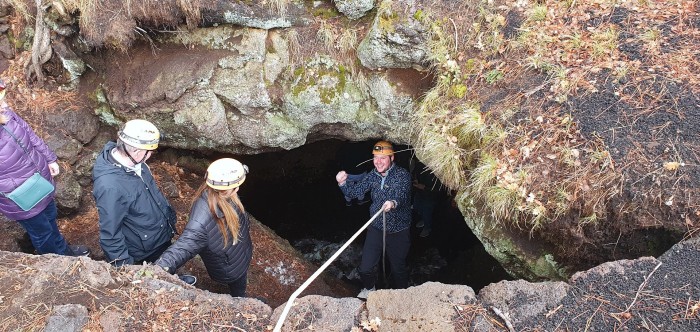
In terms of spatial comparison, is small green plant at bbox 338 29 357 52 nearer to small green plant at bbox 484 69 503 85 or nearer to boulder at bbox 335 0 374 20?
boulder at bbox 335 0 374 20

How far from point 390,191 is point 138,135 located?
2915 mm

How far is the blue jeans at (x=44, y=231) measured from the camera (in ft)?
16.1

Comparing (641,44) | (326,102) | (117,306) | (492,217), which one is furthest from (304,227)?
(641,44)

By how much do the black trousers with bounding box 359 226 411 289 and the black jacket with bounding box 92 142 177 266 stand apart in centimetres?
268

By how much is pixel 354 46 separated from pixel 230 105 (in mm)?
1822

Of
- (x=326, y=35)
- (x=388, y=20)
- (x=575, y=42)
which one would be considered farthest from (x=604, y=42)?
A: (x=326, y=35)

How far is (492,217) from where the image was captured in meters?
4.80

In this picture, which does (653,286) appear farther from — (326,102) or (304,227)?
(304,227)

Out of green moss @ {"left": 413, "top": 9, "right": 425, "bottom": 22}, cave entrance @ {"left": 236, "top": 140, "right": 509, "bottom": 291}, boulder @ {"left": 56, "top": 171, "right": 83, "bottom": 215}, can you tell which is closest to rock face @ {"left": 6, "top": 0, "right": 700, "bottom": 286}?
green moss @ {"left": 413, "top": 9, "right": 425, "bottom": 22}

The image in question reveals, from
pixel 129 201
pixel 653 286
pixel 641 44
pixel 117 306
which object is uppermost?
pixel 641 44

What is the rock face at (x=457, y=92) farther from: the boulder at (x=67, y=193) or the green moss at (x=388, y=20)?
the boulder at (x=67, y=193)

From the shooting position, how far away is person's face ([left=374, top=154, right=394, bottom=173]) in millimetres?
5555

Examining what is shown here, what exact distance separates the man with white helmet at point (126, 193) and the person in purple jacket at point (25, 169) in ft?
3.56

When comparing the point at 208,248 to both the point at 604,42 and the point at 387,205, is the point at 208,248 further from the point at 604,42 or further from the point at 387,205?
the point at 604,42
